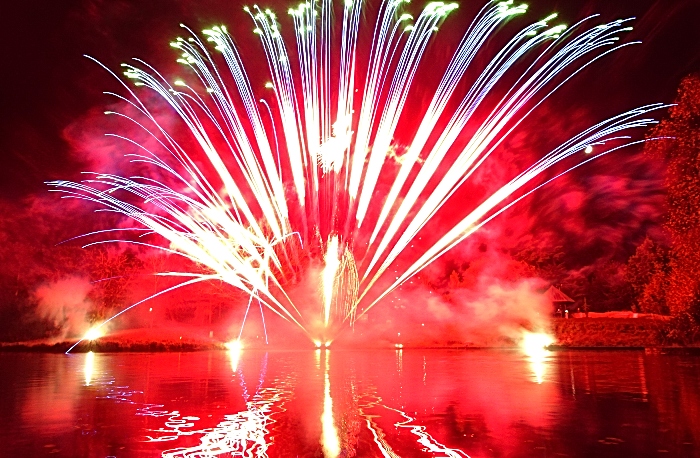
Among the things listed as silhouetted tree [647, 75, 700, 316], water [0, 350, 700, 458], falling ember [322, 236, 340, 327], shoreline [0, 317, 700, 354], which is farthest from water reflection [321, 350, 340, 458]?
shoreline [0, 317, 700, 354]

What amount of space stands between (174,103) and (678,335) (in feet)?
70.4

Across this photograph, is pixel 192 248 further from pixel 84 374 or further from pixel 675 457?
pixel 675 457

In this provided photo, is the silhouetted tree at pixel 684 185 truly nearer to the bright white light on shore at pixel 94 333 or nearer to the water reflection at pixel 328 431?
the water reflection at pixel 328 431

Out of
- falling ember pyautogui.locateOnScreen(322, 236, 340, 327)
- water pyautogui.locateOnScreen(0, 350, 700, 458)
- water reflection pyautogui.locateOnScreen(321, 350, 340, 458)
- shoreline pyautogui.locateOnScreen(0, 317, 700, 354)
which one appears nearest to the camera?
water reflection pyautogui.locateOnScreen(321, 350, 340, 458)

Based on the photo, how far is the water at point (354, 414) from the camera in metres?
6.75

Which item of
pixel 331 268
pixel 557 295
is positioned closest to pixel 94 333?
pixel 331 268

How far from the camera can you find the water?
6754 mm

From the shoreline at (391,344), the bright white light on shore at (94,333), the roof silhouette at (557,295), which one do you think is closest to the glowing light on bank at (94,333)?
the bright white light on shore at (94,333)

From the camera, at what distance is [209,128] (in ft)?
126

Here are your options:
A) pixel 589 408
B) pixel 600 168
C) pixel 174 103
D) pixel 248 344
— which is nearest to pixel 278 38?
pixel 174 103

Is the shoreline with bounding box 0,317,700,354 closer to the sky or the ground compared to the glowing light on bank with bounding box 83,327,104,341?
closer to the ground

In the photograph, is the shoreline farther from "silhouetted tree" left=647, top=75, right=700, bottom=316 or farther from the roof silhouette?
the roof silhouette

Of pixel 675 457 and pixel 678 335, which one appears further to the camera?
pixel 678 335

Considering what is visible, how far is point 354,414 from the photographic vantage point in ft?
29.8
